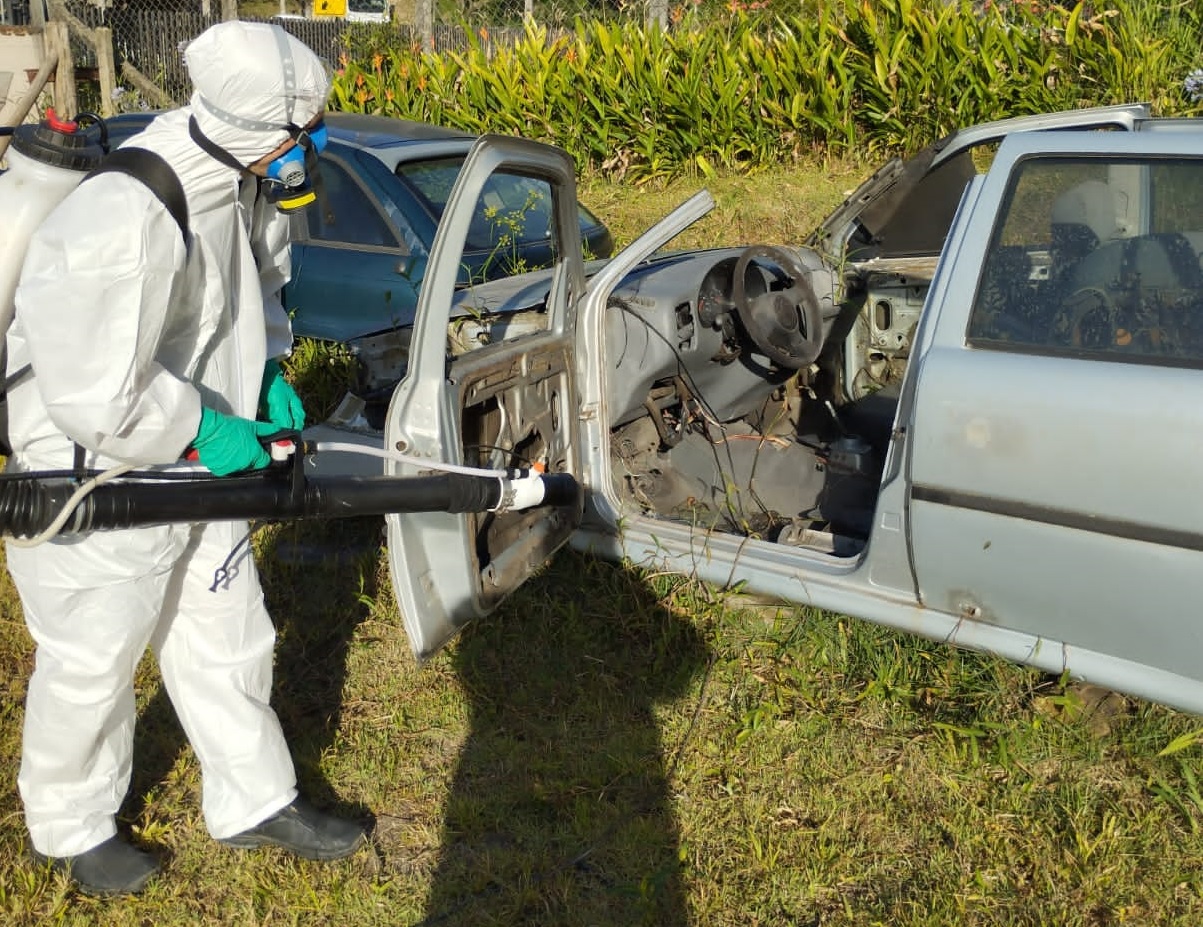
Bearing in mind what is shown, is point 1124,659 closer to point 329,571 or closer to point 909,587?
point 909,587

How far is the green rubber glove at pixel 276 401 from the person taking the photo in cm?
319

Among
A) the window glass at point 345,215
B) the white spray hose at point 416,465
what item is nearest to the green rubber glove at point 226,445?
the white spray hose at point 416,465

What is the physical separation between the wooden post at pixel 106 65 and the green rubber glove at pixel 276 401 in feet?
31.8

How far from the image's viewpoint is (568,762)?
338cm

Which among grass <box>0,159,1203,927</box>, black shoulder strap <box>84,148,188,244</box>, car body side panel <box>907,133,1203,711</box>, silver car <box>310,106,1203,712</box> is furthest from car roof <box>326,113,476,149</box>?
car body side panel <box>907,133,1203,711</box>

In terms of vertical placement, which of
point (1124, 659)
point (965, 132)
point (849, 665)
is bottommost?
point (849, 665)

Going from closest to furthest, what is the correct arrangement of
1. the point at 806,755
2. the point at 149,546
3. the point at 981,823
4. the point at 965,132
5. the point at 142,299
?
the point at 142,299 → the point at 149,546 → the point at 981,823 → the point at 806,755 → the point at 965,132

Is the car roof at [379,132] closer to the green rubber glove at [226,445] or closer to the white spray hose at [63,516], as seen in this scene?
the green rubber glove at [226,445]

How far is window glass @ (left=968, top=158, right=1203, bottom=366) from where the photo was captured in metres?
2.69

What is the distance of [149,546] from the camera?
106 inches

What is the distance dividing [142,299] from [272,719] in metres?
1.25

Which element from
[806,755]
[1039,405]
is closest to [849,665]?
[806,755]

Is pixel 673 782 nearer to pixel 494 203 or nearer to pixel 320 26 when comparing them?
pixel 494 203

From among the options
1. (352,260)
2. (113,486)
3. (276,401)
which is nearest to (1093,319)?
(276,401)
